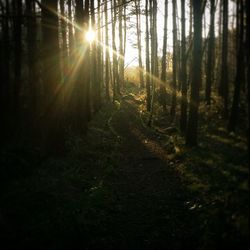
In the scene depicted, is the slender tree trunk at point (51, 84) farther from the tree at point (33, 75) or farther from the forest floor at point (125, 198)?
the forest floor at point (125, 198)

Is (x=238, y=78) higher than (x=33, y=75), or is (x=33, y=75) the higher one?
(x=33, y=75)

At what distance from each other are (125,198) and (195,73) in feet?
22.6

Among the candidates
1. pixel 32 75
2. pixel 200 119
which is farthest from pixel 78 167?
pixel 200 119

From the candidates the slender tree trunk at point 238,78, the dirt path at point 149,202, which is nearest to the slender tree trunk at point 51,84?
the dirt path at point 149,202

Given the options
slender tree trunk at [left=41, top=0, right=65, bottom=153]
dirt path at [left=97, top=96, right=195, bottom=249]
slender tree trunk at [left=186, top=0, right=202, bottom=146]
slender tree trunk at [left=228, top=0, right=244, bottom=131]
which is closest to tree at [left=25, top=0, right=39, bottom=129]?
slender tree trunk at [left=41, top=0, right=65, bottom=153]

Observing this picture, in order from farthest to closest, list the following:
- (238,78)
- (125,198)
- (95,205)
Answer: (238,78) → (125,198) → (95,205)

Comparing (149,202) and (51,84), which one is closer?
(149,202)

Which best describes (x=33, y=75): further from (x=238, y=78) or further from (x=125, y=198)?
(x=238, y=78)

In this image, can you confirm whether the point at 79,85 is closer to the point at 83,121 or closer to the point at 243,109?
the point at 83,121

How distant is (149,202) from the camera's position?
851 cm

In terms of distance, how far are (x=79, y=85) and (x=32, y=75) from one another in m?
2.45

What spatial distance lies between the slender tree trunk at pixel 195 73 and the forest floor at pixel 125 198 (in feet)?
2.94

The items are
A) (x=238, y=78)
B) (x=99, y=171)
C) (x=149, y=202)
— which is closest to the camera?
(x=149, y=202)

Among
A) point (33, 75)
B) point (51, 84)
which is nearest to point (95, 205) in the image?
point (51, 84)
